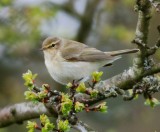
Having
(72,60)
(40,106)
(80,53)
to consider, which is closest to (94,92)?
(40,106)

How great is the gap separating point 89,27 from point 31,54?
1.03 m

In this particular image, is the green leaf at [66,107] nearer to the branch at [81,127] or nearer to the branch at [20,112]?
the branch at [81,127]

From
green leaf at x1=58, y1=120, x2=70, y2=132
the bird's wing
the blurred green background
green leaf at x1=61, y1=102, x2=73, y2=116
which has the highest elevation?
the blurred green background

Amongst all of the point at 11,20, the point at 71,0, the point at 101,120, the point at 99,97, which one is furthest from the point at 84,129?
the point at 71,0

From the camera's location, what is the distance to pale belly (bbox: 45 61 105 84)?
6.45m

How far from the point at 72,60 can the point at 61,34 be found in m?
2.88

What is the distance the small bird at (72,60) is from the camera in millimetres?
6523

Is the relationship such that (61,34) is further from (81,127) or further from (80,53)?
(81,127)

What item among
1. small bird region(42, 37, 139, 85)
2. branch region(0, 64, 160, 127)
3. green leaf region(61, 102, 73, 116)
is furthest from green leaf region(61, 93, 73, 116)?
small bird region(42, 37, 139, 85)

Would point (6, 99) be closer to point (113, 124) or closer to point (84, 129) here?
point (113, 124)

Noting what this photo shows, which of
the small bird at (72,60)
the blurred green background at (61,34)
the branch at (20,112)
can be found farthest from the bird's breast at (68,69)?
the blurred green background at (61,34)

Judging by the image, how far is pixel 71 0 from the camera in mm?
9594

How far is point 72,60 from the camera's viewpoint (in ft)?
22.5

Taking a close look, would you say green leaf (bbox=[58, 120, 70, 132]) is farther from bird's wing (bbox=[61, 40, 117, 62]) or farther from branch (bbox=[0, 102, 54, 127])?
bird's wing (bbox=[61, 40, 117, 62])
